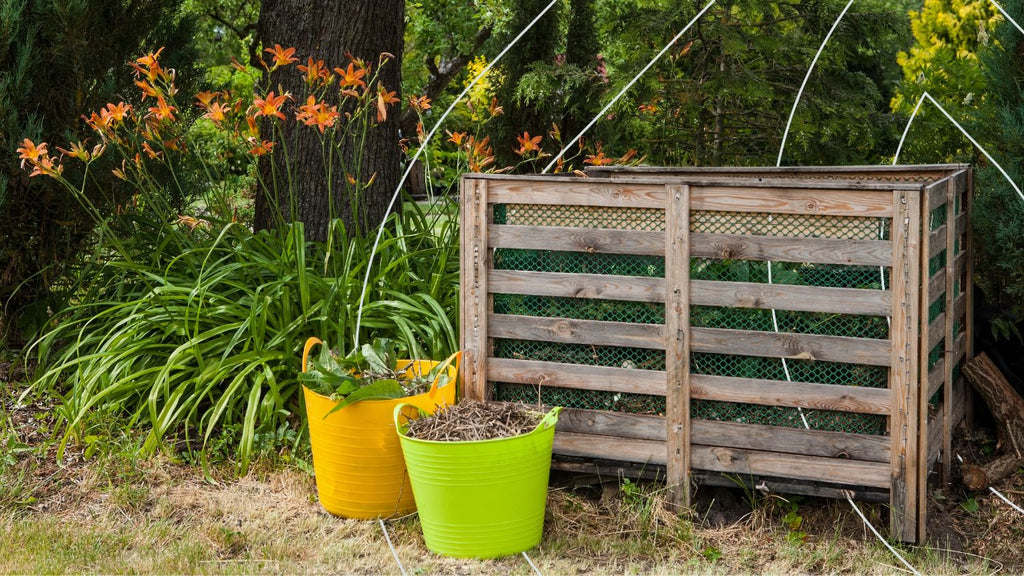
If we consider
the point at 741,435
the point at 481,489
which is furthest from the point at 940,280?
the point at 481,489

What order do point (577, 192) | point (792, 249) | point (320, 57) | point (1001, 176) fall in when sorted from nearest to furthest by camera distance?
point (792, 249) < point (577, 192) < point (1001, 176) < point (320, 57)

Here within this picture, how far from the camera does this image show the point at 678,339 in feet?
10.4

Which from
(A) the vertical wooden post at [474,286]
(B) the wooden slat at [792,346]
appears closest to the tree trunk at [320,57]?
(A) the vertical wooden post at [474,286]

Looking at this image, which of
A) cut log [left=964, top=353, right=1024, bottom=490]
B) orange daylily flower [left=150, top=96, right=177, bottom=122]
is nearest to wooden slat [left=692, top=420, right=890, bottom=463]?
cut log [left=964, top=353, right=1024, bottom=490]

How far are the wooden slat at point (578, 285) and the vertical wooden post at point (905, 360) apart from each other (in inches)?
27.1

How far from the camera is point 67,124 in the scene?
4.47 m

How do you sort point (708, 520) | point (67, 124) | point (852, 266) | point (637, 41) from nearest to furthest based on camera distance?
point (852, 266) < point (708, 520) < point (67, 124) < point (637, 41)

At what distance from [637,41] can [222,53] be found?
18.8ft

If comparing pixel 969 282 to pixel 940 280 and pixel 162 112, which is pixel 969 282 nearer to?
pixel 940 280

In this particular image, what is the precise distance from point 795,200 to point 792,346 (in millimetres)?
434

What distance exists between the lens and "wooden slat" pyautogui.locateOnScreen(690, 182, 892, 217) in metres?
2.93

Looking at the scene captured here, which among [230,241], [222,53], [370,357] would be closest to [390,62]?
[230,241]

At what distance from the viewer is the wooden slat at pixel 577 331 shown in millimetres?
3209

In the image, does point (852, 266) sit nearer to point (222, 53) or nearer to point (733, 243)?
point (733, 243)
